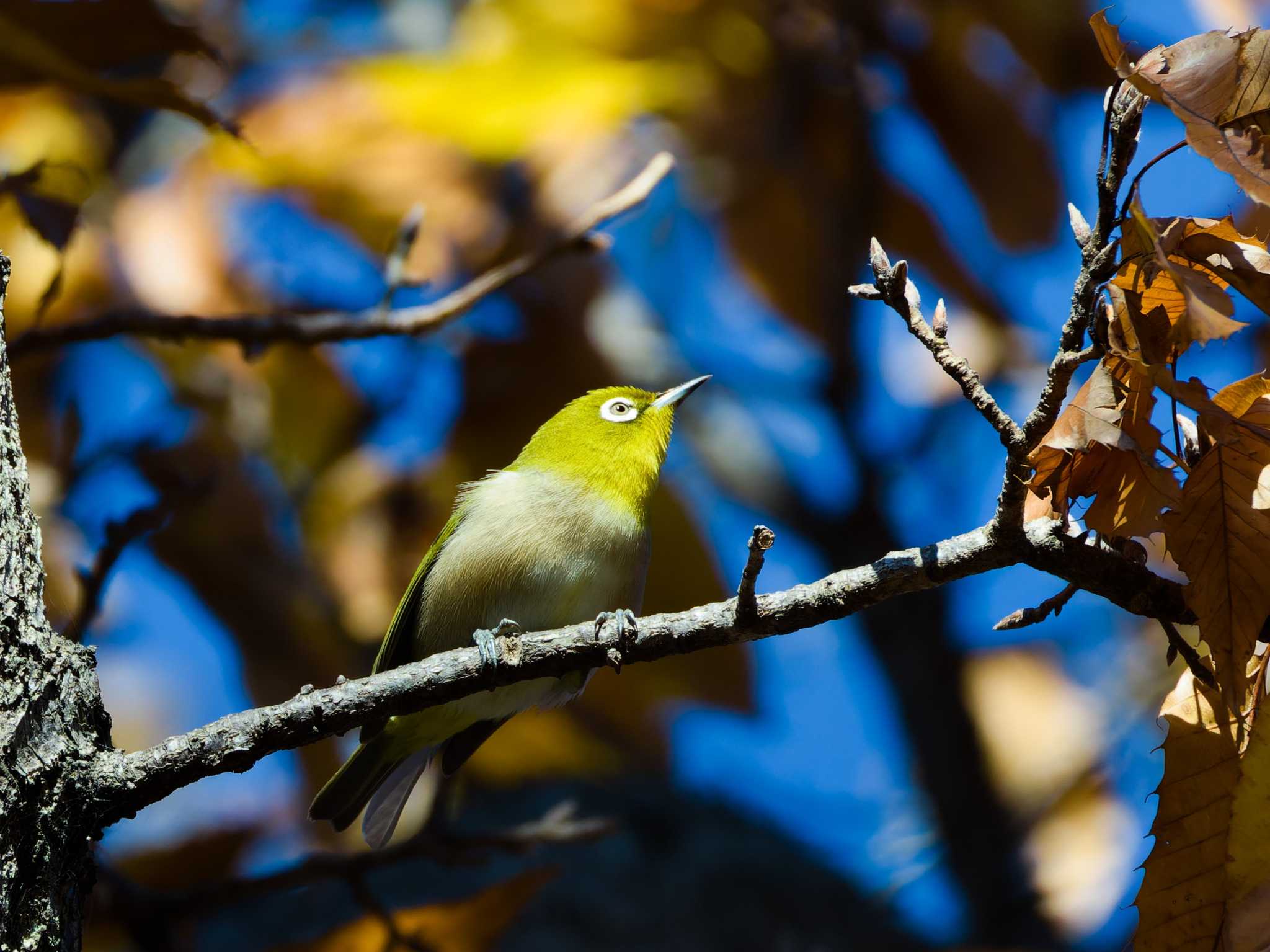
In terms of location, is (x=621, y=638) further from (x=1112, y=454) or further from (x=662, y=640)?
(x=1112, y=454)

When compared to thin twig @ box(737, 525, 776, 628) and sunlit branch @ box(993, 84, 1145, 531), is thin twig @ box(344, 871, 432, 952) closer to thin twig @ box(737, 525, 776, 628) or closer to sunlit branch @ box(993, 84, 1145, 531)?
thin twig @ box(737, 525, 776, 628)

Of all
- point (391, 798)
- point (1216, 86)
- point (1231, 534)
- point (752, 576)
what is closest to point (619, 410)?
point (391, 798)

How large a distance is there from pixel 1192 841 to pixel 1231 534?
1.84 ft

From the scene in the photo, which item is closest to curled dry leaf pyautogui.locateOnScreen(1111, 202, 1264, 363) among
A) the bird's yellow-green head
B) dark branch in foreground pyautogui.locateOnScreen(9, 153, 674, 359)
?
dark branch in foreground pyautogui.locateOnScreen(9, 153, 674, 359)

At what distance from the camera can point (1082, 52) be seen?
5.45 metres

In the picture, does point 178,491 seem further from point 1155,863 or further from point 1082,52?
point 1082,52

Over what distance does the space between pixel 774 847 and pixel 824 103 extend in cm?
404

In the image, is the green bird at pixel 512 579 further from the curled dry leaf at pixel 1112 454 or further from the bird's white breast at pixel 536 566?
the curled dry leaf at pixel 1112 454

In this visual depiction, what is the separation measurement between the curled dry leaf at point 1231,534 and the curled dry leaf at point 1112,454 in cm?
7

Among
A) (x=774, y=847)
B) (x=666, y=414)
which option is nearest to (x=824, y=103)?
(x=666, y=414)

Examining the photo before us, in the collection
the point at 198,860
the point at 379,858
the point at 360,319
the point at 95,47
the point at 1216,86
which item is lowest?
the point at 198,860

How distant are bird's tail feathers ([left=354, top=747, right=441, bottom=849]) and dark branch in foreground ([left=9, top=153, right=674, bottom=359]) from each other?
1.85 m

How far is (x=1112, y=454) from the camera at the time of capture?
2.03 m

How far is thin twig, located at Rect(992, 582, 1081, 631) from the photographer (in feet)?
7.72
